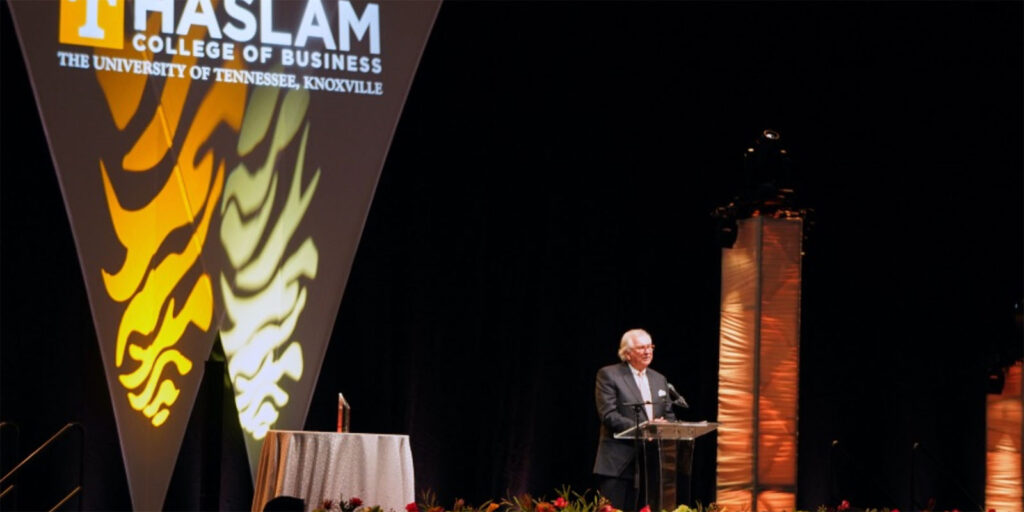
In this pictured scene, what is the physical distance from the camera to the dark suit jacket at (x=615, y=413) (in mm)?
5812

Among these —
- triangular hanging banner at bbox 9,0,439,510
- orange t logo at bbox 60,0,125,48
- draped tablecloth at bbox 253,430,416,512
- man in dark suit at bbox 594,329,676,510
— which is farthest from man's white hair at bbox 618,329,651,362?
orange t logo at bbox 60,0,125,48

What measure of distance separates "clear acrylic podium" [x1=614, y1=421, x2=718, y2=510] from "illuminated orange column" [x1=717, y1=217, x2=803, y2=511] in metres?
0.38

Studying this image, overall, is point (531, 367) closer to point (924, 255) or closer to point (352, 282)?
point (352, 282)

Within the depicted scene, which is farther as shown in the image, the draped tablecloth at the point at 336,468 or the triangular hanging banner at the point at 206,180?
the triangular hanging banner at the point at 206,180

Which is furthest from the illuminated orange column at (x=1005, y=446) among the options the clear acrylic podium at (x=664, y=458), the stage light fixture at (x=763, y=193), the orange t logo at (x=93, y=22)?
the orange t logo at (x=93, y=22)

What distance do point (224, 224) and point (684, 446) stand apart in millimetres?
2314

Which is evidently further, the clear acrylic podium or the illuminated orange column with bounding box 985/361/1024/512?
the illuminated orange column with bounding box 985/361/1024/512

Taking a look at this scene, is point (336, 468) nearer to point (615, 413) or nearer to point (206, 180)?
point (615, 413)

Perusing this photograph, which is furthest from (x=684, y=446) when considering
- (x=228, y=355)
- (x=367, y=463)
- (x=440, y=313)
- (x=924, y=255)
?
(x=924, y=255)

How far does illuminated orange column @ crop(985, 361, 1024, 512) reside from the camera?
6.99 m

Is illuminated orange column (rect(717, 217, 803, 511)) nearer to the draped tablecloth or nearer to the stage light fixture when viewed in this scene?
the stage light fixture

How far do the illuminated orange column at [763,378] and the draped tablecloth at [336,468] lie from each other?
1.50m

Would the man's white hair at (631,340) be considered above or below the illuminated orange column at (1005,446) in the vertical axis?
above

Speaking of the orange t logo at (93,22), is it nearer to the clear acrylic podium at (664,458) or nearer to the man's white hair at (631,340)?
the man's white hair at (631,340)
